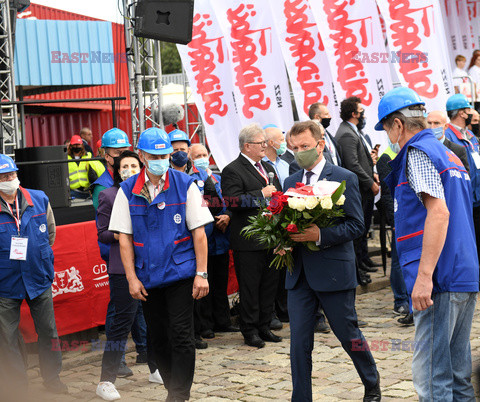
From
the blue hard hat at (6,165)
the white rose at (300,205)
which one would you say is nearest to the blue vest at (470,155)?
the white rose at (300,205)

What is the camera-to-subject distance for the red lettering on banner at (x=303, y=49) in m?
12.1

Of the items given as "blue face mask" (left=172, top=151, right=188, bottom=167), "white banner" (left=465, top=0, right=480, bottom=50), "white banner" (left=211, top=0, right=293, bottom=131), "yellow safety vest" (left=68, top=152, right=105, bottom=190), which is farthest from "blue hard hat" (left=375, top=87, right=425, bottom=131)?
"white banner" (left=465, top=0, right=480, bottom=50)

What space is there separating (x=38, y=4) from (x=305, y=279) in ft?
72.4

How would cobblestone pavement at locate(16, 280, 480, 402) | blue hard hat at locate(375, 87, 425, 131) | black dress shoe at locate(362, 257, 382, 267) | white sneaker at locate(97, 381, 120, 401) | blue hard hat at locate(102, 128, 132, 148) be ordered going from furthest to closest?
black dress shoe at locate(362, 257, 382, 267) < blue hard hat at locate(102, 128, 132, 148) < white sneaker at locate(97, 381, 120, 401) < cobblestone pavement at locate(16, 280, 480, 402) < blue hard hat at locate(375, 87, 425, 131)

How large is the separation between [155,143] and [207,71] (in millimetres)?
5846

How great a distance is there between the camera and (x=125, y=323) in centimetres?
682

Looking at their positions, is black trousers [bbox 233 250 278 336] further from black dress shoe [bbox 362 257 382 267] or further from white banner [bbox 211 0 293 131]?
white banner [bbox 211 0 293 131]

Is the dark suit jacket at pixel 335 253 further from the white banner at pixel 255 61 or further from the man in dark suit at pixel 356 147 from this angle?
the white banner at pixel 255 61

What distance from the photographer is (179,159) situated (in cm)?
832

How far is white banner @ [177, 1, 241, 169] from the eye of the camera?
11.6 meters

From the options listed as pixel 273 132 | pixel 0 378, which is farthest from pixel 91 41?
pixel 0 378

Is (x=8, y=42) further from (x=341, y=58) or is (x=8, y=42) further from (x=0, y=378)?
(x=0, y=378)

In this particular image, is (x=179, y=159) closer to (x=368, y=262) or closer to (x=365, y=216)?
(x=365, y=216)

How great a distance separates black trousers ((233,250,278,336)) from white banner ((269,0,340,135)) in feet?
13.8
